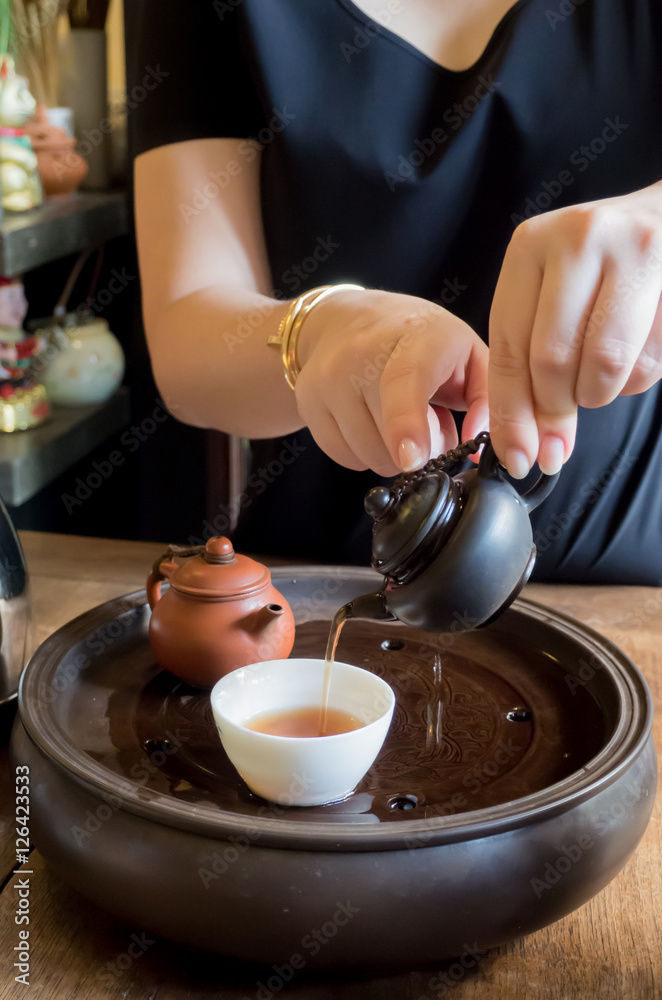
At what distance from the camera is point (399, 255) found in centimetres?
133

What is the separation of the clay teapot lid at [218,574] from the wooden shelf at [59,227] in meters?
1.37

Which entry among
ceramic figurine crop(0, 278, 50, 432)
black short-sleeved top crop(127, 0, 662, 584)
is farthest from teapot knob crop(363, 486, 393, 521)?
ceramic figurine crop(0, 278, 50, 432)

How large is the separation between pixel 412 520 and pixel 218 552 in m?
0.28

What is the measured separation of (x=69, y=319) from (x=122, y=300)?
419 millimetres

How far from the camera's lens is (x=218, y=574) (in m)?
0.89

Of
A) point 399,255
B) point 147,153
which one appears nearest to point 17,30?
point 147,153

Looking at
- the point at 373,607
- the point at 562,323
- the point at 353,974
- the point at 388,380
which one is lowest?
the point at 353,974

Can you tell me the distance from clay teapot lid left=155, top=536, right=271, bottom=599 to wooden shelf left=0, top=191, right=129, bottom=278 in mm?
1368

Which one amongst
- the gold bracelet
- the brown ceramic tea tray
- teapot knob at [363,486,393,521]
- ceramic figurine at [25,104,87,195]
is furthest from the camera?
ceramic figurine at [25,104,87,195]

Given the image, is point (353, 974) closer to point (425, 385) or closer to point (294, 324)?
point (425, 385)

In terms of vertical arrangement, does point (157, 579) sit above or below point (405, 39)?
below

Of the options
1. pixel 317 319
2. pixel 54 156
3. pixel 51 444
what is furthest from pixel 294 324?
pixel 54 156

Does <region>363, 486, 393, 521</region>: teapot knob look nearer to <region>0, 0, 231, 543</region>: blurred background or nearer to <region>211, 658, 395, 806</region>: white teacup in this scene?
<region>211, 658, 395, 806</region>: white teacup

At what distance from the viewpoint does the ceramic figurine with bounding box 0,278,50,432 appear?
7.39 feet
